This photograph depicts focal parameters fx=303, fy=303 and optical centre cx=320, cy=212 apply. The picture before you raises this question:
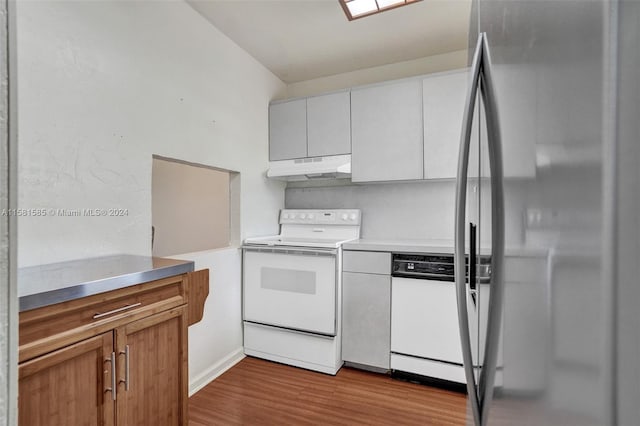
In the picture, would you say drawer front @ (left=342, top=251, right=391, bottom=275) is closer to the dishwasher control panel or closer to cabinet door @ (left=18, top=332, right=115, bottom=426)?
the dishwasher control panel

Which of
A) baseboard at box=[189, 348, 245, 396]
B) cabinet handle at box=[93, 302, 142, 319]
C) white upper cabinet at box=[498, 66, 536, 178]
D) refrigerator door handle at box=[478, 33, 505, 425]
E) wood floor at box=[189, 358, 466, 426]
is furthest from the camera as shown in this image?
baseboard at box=[189, 348, 245, 396]

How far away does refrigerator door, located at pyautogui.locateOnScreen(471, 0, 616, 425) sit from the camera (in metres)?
0.18

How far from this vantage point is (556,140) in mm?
245

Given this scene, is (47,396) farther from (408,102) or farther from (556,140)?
(408,102)

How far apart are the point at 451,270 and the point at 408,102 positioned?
138 centimetres

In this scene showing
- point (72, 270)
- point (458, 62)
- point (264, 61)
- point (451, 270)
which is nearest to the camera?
point (72, 270)

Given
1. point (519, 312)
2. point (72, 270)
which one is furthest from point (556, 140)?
point (72, 270)

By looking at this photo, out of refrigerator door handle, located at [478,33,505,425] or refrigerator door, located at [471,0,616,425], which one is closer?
refrigerator door, located at [471,0,616,425]

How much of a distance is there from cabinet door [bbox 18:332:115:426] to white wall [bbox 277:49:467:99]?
2.75 m

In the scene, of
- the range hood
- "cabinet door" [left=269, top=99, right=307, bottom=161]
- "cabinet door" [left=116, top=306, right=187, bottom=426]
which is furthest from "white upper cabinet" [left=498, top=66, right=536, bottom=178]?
"cabinet door" [left=269, top=99, right=307, bottom=161]

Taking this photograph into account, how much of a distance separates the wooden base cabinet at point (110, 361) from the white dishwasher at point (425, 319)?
1433 millimetres

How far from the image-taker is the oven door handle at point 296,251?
7.50ft

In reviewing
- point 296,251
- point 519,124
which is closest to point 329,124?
point 296,251

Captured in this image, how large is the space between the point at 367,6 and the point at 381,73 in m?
0.99
